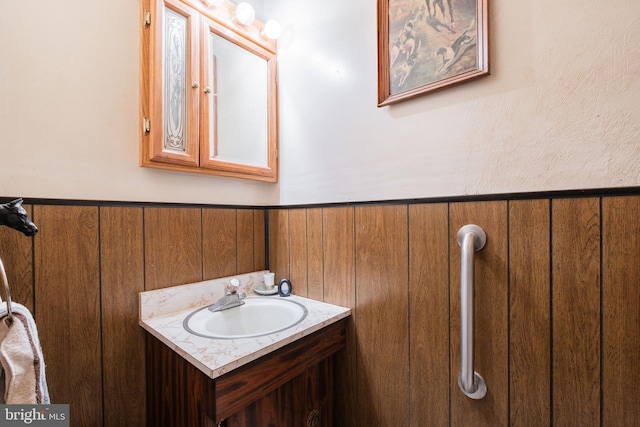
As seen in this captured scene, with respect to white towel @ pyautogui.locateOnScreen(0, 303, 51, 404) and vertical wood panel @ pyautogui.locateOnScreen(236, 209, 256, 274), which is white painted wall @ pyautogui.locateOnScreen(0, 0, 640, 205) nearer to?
vertical wood panel @ pyautogui.locateOnScreen(236, 209, 256, 274)

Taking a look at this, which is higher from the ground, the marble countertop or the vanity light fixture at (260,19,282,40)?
the vanity light fixture at (260,19,282,40)

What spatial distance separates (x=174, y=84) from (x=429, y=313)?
1.23 meters

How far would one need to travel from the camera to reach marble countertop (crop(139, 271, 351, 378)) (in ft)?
2.33

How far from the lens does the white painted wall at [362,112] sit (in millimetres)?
611

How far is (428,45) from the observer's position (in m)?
0.84

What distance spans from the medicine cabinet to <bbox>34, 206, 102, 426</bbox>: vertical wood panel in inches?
12.4

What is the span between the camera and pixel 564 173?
2.11 feet

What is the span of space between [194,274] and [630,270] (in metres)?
1.32

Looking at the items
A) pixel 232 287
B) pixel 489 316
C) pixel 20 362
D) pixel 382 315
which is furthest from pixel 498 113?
pixel 20 362

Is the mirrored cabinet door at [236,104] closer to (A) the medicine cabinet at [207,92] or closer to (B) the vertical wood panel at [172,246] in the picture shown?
(A) the medicine cabinet at [207,92]

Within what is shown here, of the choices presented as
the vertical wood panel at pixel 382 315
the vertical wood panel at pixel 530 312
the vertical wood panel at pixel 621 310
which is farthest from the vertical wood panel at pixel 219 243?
the vertical wood panel at pixel 621 310

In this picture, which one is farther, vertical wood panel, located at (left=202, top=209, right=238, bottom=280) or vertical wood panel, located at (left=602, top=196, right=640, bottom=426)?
vertical wood panel, located at (left=202, top=209, right=238, bottom=280)

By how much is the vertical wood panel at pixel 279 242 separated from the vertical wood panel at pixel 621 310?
106 cm

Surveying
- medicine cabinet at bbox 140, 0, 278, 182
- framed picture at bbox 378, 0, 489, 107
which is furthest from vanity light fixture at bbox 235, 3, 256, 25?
framed picture at bbox 378, 0, 489, 107
